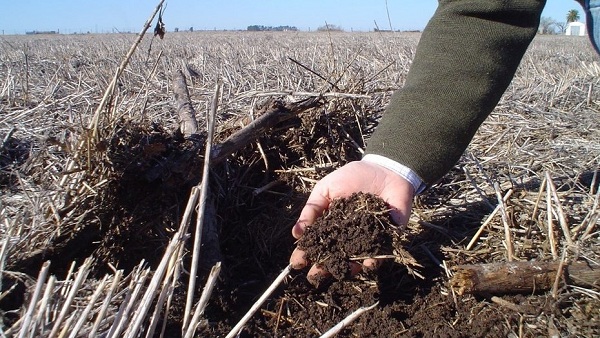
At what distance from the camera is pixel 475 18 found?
1.61m

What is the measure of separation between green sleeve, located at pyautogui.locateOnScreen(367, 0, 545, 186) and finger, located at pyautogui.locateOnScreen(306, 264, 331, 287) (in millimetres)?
440

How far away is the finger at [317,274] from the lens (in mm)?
1620

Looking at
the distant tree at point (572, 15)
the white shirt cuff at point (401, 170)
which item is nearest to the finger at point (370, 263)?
the white shirt cuff at point (401, 170)

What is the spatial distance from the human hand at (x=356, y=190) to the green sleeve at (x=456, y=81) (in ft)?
0.24

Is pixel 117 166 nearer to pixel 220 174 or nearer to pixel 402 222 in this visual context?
pixel 220 174

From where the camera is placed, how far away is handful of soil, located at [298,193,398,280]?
157 cm

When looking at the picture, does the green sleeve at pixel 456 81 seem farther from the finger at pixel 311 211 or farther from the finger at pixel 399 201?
the finger at pixel 311 211

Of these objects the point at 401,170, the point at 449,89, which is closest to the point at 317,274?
the point at 401,170

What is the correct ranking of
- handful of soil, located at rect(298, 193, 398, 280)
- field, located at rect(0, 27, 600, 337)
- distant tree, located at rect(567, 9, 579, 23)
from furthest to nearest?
distant tree, located at rect(567, 9, 579, 23)
handful of soil, located at rect(298, 193, 398, 280)
field, located at rect(0, 27, 600, 337)

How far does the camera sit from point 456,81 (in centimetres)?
162

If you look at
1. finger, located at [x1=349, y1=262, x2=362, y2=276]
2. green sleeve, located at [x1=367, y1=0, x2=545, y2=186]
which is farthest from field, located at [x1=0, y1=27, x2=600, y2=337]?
green sleeve, located at [x1=367, y1=0, x2=545, y2=186]

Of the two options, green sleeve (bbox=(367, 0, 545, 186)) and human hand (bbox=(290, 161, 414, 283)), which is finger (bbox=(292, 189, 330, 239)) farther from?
green sleeve (bbox=(367, 0, 545, 186))

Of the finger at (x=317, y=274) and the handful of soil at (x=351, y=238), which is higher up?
the handful of soil at (x=351, y=238)

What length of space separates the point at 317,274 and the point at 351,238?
0.17m
